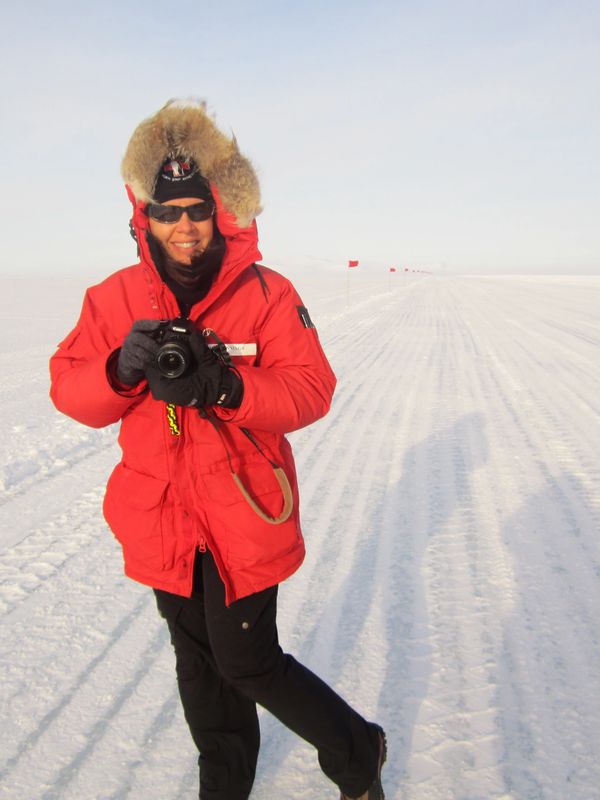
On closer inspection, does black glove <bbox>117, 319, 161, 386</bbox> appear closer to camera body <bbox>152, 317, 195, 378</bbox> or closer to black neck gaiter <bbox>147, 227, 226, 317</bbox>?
camera body <bbox>152, 317, 195, 378</bbox>

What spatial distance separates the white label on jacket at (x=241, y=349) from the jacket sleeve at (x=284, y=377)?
4 cm

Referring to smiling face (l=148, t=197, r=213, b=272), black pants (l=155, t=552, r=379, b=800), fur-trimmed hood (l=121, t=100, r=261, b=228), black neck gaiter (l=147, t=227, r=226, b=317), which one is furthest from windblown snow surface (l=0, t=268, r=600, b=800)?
fur-trimmed hood (l=121, t=100, r=261, b=228)

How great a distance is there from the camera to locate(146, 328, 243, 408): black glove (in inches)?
50.6

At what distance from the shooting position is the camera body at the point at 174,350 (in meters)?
1.26

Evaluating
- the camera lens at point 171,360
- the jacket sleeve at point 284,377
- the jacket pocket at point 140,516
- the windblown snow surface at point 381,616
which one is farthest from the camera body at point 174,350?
the windblown snow surface at point 381,616

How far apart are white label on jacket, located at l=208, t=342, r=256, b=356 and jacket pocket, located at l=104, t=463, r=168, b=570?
0.38 metres

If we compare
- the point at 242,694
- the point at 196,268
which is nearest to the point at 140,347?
the point at 196,268

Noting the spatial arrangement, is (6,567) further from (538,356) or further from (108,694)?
(538,356)

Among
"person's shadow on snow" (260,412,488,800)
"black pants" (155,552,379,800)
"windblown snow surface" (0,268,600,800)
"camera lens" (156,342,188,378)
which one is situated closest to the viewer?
"camera lens" (156,342,188,378)

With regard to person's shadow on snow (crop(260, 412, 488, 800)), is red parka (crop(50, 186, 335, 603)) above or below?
above

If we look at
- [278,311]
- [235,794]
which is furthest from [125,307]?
[235,794]

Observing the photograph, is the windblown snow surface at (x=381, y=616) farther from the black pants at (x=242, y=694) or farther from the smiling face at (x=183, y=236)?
the smiling face at (x=183, y=236)

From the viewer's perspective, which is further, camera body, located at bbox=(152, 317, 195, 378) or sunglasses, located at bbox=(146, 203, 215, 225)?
sunglasses, located at bbox=(146, 203, 215, 225)

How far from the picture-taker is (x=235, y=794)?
1.69m
